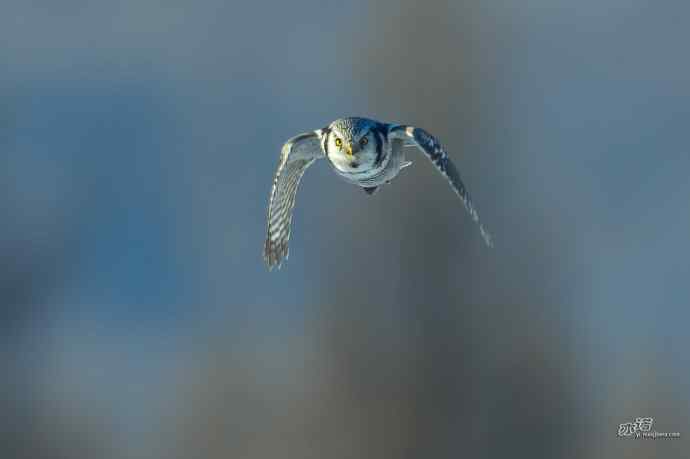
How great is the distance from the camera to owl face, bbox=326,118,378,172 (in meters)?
6.28

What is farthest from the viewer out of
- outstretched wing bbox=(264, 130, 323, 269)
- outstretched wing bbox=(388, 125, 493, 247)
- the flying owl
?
outstretched wing bbox=(264, 130, 323, 269)

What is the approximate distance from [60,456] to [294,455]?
5004mm

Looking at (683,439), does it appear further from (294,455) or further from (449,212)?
(449,212)

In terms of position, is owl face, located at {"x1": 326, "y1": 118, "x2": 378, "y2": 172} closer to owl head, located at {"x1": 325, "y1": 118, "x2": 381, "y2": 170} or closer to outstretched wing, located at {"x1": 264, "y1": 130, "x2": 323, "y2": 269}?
owl head, located at {"x1": 325, "y1": 118, "x2": 381, "y2": 170}

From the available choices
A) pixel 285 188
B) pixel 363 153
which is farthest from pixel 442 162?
pixel 285 188

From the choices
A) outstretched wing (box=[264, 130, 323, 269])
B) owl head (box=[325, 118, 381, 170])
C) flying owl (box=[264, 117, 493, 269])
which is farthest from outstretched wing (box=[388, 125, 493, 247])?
outstretched wing (box=[264, 130, 323, 269])

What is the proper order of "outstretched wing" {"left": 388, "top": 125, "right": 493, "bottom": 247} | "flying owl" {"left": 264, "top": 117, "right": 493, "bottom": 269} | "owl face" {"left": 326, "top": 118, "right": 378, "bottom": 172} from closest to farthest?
"outstretched wing" {"left": 388, "top": 125, "right": 493, "bottom": 247} < "flying owl" {"left": 264, "top": 117, "right": 493, "bottom": 269} < "owl face" {"left": 326, "top": 118, "right": 378, "bottom": 172}

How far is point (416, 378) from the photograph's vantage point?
2002 centimetres

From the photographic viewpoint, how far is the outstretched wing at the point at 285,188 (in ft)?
22.0

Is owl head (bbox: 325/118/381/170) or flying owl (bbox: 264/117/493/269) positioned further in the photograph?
owl head (bbox: 325/118/381/170)

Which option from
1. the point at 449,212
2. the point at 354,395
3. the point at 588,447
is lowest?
the point at 588,447

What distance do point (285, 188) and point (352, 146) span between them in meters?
1.23

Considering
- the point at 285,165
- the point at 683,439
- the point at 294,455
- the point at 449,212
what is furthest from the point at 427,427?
the point at 285,165

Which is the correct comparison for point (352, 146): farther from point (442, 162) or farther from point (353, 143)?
point (442, 162)
